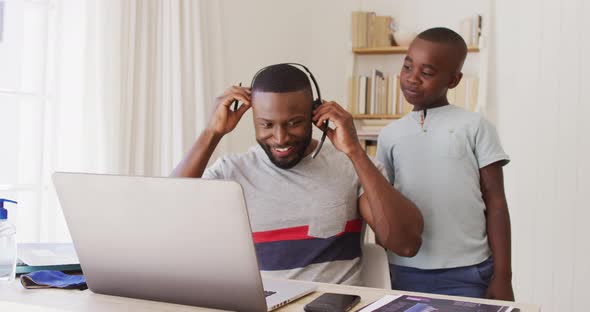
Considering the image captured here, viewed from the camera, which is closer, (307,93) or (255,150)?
(307,93)

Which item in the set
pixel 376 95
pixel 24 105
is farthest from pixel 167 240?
pixel 376 95

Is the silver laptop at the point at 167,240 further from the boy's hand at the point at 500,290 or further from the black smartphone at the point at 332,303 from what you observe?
the boy's hand at the point at 500,290

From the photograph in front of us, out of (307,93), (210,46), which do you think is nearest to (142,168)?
(210,46)

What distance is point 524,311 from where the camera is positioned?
994 mm

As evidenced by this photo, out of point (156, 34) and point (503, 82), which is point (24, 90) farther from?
point (503, 82)

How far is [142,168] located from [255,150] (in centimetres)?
102

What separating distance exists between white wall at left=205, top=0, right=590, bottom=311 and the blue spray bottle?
1896mm

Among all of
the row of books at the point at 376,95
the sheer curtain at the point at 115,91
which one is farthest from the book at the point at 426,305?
the row of books at the point at 376,95

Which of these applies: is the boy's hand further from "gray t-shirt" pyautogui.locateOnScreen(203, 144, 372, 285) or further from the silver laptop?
the silver laptop

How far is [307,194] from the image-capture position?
5.26 ft

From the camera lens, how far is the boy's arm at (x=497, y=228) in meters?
1.66

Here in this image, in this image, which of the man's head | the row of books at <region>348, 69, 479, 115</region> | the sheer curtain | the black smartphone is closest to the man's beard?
the man's head

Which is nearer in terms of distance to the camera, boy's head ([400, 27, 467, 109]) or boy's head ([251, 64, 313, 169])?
boy's head ([251, 64, 313, 169])

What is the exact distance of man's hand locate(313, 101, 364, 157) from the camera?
5.06 ft
